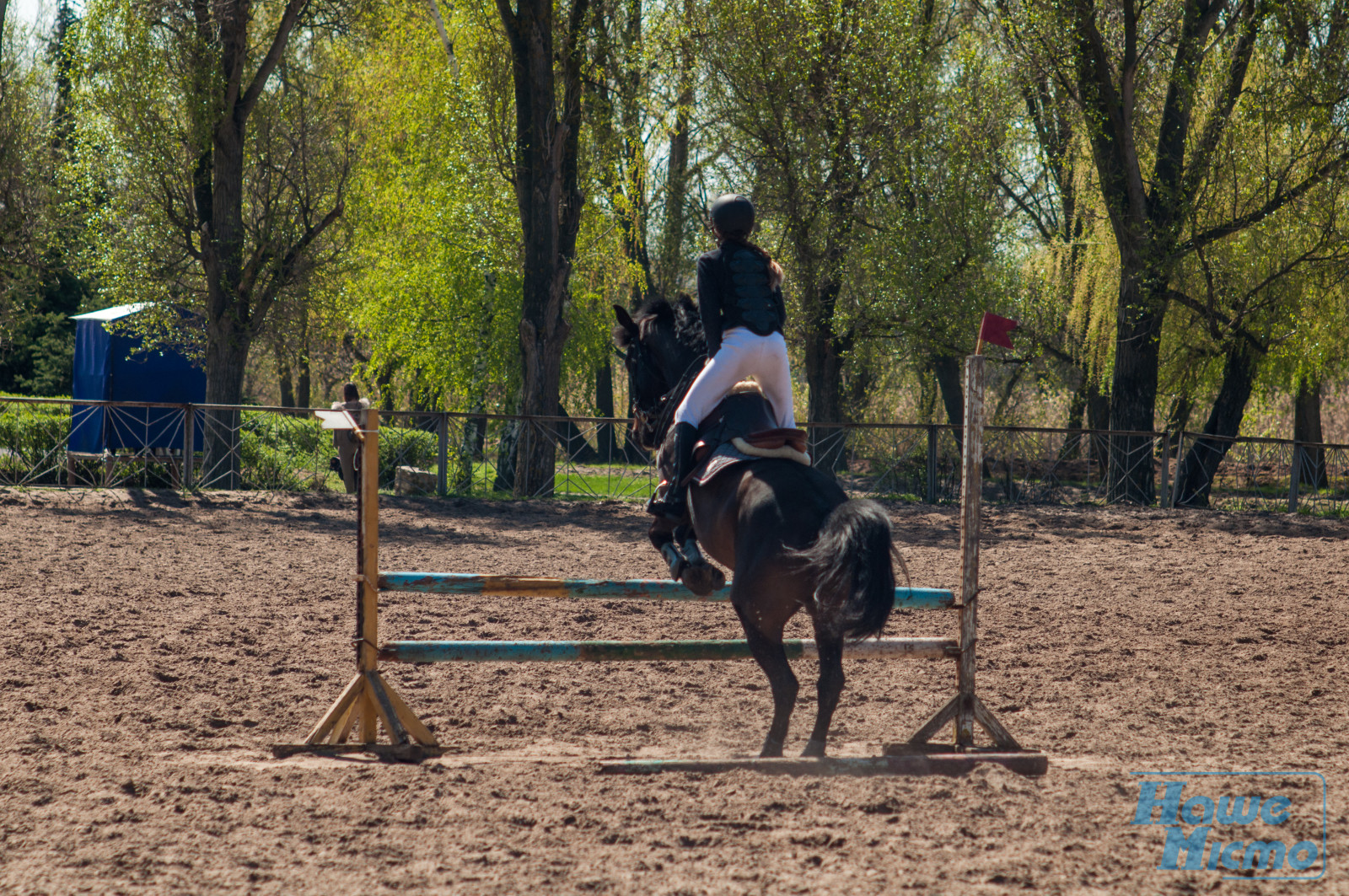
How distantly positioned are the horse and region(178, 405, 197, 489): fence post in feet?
37.8

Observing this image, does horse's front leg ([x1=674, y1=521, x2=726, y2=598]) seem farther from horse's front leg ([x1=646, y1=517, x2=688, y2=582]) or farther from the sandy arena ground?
the sandy arena ground

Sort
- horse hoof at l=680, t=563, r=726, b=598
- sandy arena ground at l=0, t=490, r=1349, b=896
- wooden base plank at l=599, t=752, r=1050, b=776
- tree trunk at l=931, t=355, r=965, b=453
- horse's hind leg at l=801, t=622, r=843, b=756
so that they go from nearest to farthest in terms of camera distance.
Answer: sandy arena ground at l=0, t=490, r=1349, b=896 → wooden base plank at l=599, t=752, r=1050, b=776 → horse's hind leg at l=801, t=622, r=843, b=756 → horse hoof at l=680, t=563, r=726, b=598 → tree trunk at l=931, t=355, r=965, b=453

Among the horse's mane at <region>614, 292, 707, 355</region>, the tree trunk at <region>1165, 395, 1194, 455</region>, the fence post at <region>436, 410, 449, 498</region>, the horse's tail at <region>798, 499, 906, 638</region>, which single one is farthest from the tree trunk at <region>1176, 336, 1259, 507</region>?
the horse's tail at <region>798, 499, 906, 638</region>

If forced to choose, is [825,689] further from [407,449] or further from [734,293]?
[407,449]

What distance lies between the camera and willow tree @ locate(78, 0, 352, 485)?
15.5 metres

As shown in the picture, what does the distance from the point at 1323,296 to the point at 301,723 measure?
59.6 ft

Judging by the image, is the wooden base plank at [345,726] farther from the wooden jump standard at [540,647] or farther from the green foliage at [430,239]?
the green foliage at [430,239]

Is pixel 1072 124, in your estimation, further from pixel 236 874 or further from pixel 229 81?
pixel 236 874

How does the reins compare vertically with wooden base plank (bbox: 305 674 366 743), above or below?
above

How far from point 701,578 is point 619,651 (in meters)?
0.51

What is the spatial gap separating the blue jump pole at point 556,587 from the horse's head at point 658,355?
94 centimetres

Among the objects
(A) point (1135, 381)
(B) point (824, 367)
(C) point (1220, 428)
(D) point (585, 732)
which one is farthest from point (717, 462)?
(C) point (1220, 428)

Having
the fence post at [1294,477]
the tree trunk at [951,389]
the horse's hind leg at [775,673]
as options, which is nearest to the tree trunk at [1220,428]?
the fence post at [1294,477]

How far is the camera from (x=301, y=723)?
4.95 metres
